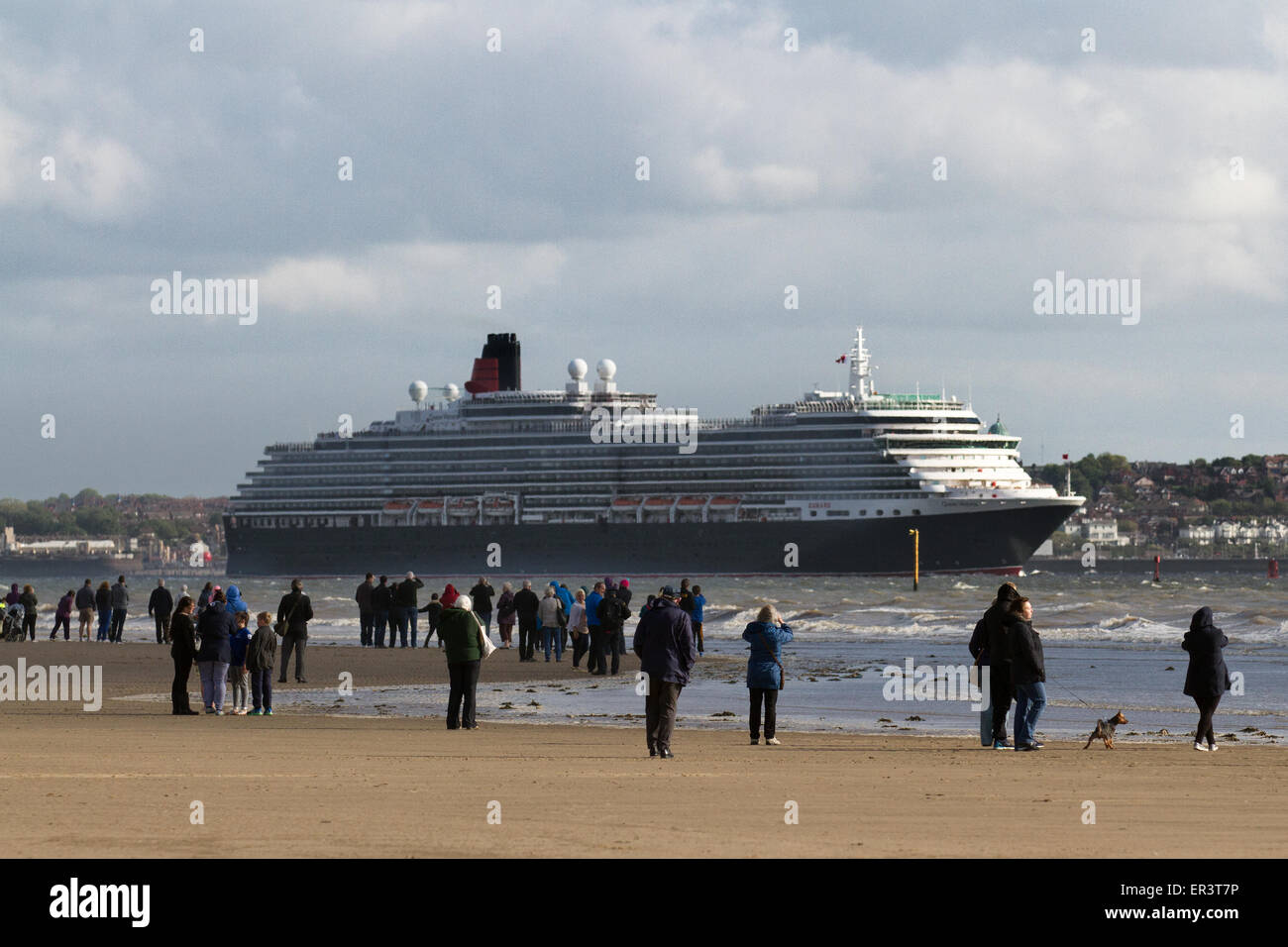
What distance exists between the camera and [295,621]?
23.8m

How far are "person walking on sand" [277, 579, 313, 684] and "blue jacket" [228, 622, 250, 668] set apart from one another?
118 inches

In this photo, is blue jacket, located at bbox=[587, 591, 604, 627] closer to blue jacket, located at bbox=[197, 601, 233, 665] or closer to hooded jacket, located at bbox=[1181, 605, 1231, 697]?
blue jacket, located at bbox=[197, 601, 233, 665]

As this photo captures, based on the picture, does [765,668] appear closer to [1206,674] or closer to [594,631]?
[1206,674]

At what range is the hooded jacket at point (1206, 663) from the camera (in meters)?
15.4

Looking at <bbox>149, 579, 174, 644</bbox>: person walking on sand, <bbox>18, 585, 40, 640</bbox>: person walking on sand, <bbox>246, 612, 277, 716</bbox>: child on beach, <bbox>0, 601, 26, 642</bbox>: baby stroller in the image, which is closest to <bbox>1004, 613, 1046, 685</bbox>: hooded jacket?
<bbox>246, 612, 277, 716</bbox>: child on beach

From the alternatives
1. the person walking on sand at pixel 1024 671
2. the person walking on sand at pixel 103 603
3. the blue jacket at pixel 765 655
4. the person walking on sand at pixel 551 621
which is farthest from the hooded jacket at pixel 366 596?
the person walking on sand at pixel 1024 671

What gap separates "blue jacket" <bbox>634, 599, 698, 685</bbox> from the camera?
15.1 metres

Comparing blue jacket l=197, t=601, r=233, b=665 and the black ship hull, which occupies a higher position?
the black ship hull

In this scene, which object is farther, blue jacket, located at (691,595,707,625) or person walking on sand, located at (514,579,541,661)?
person walking on sand, located at (514,579,541,661)

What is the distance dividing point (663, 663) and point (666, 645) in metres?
0.15

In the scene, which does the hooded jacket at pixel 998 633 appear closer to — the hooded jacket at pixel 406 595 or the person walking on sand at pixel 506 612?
the person walking on sand at pixel 506 612
